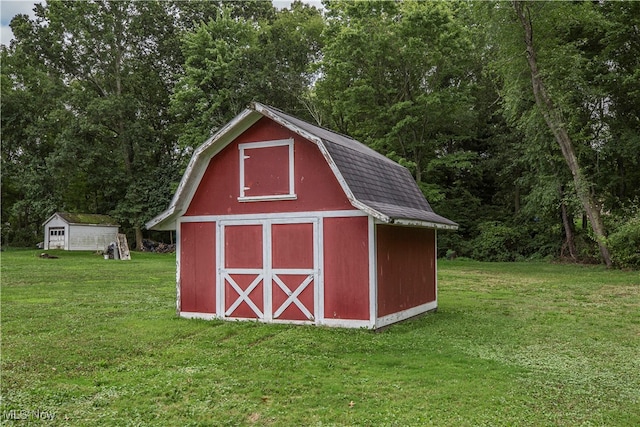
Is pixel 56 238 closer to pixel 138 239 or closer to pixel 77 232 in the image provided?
pixel 77 232

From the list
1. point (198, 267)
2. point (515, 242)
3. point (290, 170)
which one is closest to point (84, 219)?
point (198, 267)

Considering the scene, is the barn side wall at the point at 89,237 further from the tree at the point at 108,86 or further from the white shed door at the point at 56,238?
the tree at the point at 108,86

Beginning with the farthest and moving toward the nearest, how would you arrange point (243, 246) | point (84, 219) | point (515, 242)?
point (84, 219) → point (515, 242) → point (243, 246)

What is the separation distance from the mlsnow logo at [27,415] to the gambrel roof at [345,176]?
5487 mm

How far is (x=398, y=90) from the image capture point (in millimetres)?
30172

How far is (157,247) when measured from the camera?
3712 cm

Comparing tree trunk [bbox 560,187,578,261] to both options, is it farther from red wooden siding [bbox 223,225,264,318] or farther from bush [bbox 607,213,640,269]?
red wooden siding [bbox 223,225,264,318]

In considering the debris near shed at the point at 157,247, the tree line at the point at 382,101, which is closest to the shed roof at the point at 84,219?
the tree line at the point at 382,101

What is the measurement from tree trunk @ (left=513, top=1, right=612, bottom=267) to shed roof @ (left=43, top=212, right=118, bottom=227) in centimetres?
2756

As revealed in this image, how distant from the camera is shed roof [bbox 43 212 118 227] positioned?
109 ft

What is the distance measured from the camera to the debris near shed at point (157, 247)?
36.2 m

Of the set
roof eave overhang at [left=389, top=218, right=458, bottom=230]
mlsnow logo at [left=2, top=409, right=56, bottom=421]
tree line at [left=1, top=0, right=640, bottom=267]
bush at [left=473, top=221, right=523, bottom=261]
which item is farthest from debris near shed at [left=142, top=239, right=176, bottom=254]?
mlsnow logo at [left=2, top=409, right=56, bottom=421]

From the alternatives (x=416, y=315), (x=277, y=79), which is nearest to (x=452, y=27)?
(x=277, y=79)

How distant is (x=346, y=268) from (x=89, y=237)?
95.8ft
